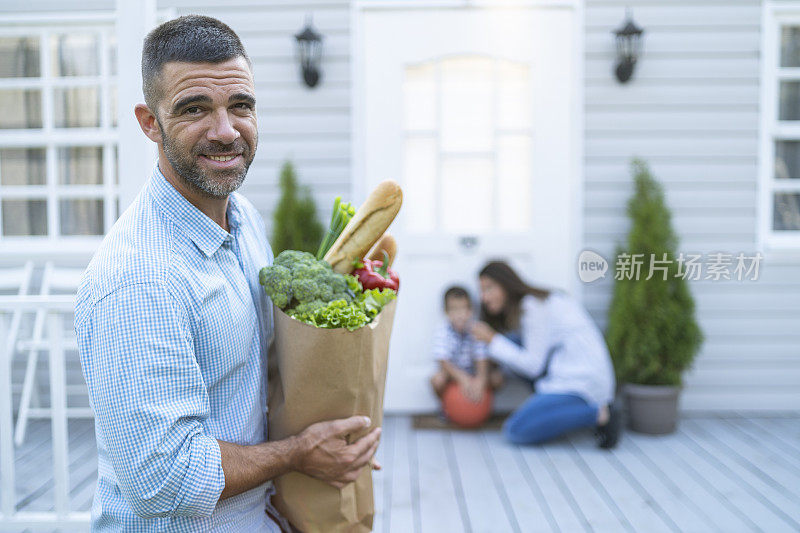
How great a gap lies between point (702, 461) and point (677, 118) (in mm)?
2166

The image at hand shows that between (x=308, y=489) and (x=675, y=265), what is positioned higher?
(x=675, y=265)

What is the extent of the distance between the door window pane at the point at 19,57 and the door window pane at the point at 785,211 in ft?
16.7

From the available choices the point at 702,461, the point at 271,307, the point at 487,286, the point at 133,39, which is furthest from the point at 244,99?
the point at 702,461

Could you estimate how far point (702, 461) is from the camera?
3.71 metres

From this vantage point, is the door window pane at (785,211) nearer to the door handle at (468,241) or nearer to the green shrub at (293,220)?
the door handle at (468,241)

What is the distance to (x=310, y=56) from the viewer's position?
14.0 feet

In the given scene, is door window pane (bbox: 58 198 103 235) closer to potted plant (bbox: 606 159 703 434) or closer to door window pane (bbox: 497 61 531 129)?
door window pane (bbox: 497 61 531 129)

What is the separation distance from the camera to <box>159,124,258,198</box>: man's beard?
1.23m

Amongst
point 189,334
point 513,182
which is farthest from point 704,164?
point 189,334

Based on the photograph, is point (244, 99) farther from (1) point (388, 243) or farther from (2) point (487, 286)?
(2) point (487, 286)

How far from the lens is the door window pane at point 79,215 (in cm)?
460

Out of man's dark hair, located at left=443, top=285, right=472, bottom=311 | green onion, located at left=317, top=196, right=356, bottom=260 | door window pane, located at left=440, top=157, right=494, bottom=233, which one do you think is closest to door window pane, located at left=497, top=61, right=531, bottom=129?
door window pane, located at left=440, top=157, right=494, bottom=233

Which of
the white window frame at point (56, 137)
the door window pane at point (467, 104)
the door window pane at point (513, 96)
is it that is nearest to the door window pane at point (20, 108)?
the white window frame at point (56, 137)

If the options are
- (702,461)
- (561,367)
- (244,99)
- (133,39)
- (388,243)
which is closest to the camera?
(244,99)
